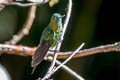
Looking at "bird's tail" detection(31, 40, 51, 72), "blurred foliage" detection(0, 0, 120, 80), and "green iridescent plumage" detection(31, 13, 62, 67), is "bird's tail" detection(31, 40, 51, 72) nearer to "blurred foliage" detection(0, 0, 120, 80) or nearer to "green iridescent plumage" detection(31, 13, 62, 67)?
"green iridescent plumage" detection(31, 13, 62, 67)

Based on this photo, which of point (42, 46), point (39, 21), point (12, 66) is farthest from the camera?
point (12, 66)

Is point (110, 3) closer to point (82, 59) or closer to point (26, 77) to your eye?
point (82, 59)

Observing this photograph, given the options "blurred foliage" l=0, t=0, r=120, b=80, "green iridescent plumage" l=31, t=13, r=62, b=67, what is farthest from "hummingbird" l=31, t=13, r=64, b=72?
"blurred foliage" l=0, t=0, r=120, b=80

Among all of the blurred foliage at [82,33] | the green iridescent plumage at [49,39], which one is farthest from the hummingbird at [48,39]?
the blurred foliage at [82,33]

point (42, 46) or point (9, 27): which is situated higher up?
point (42, 46)

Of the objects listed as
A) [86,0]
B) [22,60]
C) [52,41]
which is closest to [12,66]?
[22,60]

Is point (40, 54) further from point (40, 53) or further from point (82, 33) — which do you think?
point (82, 33)

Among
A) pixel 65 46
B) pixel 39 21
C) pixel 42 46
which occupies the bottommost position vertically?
pixel 65 46
